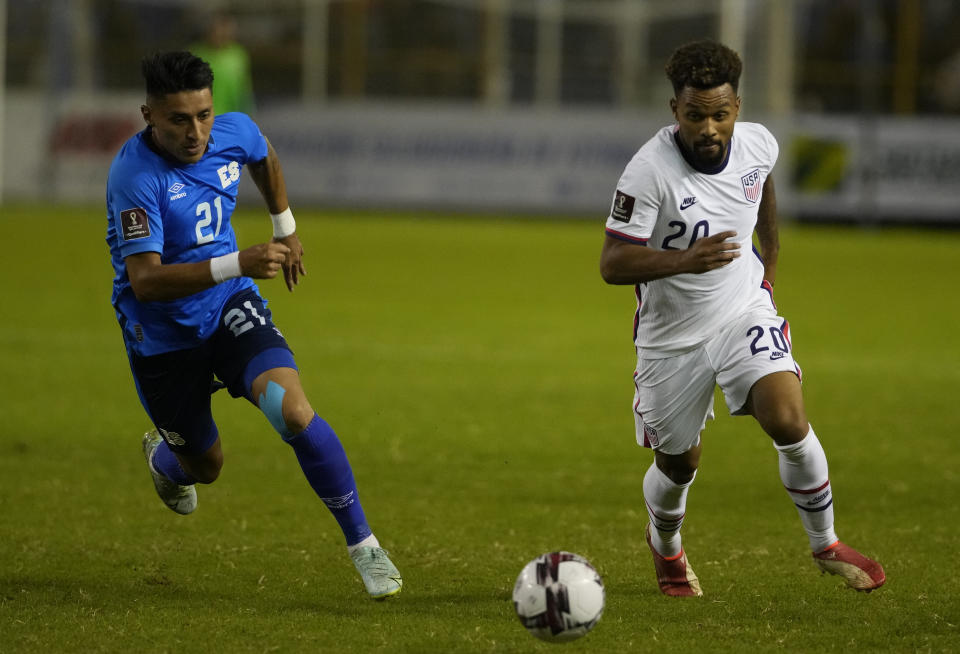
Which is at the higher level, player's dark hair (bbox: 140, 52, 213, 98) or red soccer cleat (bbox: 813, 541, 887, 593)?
player's dark hair (bbox: 140, 52, 213, 98)

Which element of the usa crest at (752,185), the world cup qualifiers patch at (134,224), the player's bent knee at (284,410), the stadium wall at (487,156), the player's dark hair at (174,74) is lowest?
the stadium wall at (487,156)

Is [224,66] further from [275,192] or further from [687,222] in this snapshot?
[687,222]

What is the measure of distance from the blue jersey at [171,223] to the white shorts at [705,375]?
5.80ft

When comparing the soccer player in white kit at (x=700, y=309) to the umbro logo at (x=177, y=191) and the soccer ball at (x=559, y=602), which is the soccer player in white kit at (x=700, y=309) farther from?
the umbro logo at (x=177, y=191)

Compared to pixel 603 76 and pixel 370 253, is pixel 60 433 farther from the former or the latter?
pixel 603 76

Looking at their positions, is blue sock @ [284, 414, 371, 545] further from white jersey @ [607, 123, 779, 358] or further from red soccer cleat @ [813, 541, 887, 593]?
red soccer cleat @ [813, 541, 887, 593]

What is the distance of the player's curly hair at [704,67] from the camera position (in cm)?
490

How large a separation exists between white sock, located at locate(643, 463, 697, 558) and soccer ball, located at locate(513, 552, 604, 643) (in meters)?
0.84

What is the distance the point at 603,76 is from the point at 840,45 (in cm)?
496

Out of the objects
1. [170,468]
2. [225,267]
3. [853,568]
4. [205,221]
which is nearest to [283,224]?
[205,221]

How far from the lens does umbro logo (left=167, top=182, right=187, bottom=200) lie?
5.23 metres

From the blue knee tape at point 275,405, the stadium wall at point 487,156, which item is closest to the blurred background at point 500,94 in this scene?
the stadium wall at point 487,156

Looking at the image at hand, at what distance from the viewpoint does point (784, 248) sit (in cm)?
2114

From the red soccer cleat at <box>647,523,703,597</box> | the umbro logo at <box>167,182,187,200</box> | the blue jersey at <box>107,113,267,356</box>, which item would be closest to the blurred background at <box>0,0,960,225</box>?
the blue jersey at <box>107,113,267,356</box>
